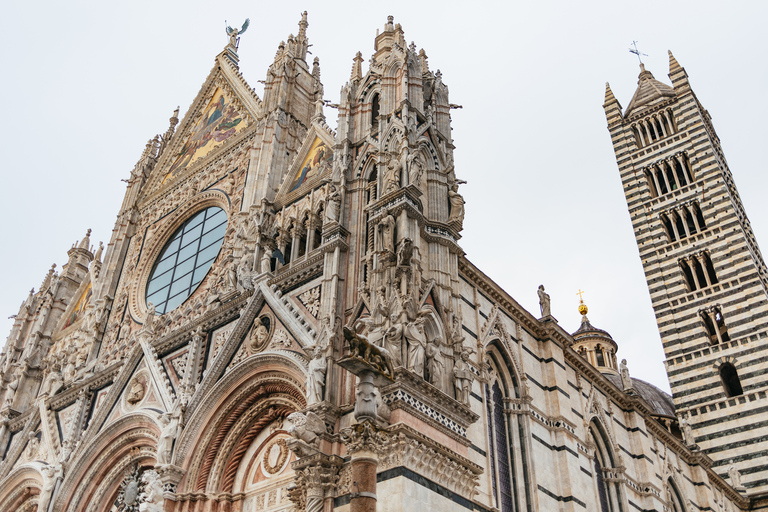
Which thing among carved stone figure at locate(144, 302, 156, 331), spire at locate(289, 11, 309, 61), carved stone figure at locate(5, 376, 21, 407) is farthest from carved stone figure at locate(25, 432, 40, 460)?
spire at locate(289, 11, 309, 61)

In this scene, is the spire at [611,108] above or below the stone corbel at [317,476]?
above

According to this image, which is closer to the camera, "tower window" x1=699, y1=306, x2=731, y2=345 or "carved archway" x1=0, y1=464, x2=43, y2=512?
"carved archway" x1=0, y1=464, x2=43, y2=512

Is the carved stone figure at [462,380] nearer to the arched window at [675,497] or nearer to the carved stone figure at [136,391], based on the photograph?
the carved stone figure at [136,391]

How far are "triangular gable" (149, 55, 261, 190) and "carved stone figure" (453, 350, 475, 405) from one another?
36.1 feet

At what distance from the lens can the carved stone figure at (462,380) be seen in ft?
37.2

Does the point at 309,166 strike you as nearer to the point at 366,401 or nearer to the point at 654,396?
the point at 366,401

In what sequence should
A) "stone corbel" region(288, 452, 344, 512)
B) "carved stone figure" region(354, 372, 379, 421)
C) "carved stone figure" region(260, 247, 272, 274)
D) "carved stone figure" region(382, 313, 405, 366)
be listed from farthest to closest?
"carved stone figure" region(260, 247, 272, 274) < "carved stone figure" region(382, 313, 405, 366) < "stone corbel" region(288, 452, 344, 512) < "carved stone figure" region(354, 372, 379, 421)

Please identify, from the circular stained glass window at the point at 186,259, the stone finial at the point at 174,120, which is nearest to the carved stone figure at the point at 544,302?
A: the circular stained glass window at the point at 186,259

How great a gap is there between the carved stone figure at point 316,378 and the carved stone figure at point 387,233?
1.99 m

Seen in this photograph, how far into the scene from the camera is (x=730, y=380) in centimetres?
2819

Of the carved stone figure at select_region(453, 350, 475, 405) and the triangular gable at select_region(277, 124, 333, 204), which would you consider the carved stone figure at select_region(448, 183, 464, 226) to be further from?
the triangular gable at select_region(277, 124, 333, 204)

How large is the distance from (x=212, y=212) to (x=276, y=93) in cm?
361

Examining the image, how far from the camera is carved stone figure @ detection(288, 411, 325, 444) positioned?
10.5 m

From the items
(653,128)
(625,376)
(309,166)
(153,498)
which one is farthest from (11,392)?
(653,128)
